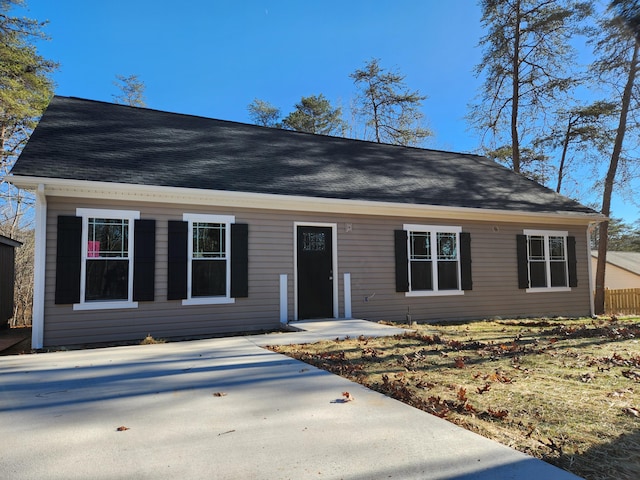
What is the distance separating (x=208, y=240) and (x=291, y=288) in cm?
192

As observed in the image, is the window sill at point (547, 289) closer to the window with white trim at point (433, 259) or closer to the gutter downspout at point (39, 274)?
the window with white trim at point (433, 259)

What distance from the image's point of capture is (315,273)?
864 cm

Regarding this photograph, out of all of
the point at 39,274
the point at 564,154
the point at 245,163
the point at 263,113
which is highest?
the point at 263,113

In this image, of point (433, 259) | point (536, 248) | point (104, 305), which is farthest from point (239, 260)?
point (536, 248)

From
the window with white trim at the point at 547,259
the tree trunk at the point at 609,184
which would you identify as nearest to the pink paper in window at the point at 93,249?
the window with white trim at the point at 547,259

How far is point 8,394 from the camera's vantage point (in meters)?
3.72

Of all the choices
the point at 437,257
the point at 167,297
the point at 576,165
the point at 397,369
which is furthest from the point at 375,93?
the point at 397,369

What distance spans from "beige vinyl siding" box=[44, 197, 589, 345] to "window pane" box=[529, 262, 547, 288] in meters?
0.30

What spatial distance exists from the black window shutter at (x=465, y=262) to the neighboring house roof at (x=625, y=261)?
20.1 metres

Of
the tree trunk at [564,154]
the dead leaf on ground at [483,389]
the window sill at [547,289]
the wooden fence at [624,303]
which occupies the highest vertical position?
the tree trunk at [564,154]

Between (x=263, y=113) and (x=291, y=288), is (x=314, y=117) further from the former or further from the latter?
(x=291, y=288)

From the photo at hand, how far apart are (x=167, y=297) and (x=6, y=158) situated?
12754 millimetres

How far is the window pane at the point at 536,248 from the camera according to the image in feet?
35.8

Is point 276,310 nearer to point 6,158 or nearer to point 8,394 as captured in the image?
point 8,394
